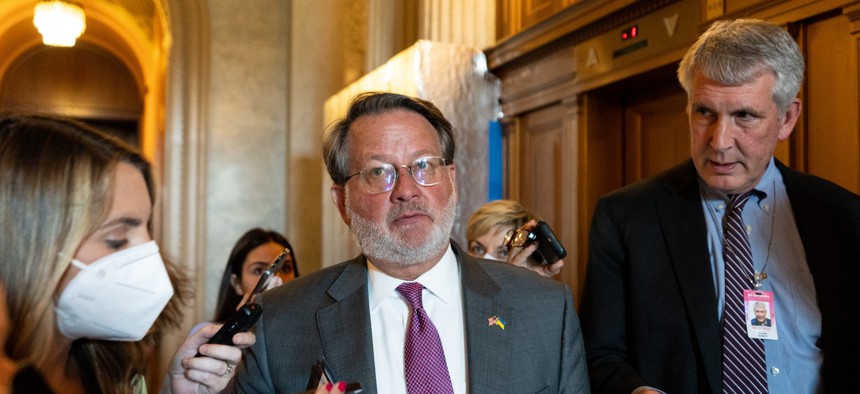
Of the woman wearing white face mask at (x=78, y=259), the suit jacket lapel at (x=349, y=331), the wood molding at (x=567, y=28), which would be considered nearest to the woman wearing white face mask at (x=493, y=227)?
the wood molding at (x=567, y=28)

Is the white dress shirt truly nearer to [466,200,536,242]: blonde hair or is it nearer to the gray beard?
the gray beard

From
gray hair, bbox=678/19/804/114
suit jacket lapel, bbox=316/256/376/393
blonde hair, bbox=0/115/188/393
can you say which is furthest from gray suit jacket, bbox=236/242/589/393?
gray hair, bbox=678/19/804/114

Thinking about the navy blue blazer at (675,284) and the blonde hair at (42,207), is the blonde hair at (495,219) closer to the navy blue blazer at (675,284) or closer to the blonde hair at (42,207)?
the navy blue blazer at (675,284)

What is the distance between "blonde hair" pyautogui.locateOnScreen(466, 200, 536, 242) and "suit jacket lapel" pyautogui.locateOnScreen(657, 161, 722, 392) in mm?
1327

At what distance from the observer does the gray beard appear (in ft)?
7.30

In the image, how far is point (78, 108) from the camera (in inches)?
528

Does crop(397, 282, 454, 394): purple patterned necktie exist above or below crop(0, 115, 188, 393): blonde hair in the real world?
below

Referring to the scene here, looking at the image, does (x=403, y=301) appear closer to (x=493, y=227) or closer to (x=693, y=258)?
(x=693, y=258)

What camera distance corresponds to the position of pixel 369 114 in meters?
2.42

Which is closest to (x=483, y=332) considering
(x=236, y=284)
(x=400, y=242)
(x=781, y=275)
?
(x=400, y=242)

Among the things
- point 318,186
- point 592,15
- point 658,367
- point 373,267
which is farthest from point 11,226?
point 318,186

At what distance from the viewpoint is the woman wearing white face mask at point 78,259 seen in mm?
1575

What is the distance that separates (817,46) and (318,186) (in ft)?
18.9

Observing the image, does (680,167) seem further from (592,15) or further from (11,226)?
(592,15)
